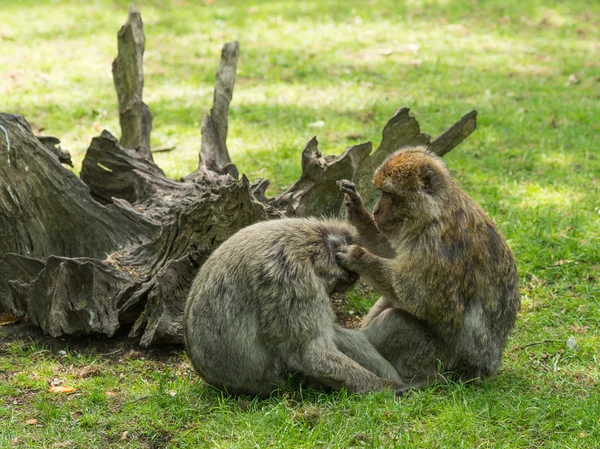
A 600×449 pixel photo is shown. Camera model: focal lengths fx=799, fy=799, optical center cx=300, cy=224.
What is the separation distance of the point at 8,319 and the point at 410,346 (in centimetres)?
327

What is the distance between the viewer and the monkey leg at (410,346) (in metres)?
5.16

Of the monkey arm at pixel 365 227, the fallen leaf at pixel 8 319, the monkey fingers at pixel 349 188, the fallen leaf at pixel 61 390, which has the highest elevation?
the monkey fingers at pixel 349 188

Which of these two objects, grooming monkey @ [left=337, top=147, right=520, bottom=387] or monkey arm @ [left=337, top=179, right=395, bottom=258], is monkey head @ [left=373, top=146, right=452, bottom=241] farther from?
monkey arm @ [left=337, top=179, right=395, bottom=258]

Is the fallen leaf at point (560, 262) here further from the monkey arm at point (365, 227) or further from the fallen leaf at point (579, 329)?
the monkey arm at point (365, 227)

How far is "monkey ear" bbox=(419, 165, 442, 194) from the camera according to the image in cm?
509

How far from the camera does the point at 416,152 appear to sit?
5324 mm

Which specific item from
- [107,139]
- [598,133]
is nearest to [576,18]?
[598,133]

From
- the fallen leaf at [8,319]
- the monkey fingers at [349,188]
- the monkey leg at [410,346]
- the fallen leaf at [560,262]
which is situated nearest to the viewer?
the monkey leg at [410,346]

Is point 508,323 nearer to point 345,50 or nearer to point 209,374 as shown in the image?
point 209,374

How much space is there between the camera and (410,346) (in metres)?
5.18

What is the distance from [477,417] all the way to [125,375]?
2458 mm

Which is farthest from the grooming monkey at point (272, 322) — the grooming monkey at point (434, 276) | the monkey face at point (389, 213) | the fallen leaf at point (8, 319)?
the fallen leaf at point (8, 319)

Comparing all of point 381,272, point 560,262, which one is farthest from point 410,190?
point 560,262

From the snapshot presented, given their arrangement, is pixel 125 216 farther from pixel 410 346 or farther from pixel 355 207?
pixel 410 346
